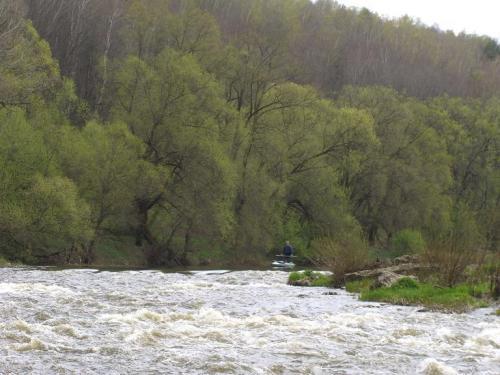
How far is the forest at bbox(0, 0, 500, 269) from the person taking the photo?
35.9 m

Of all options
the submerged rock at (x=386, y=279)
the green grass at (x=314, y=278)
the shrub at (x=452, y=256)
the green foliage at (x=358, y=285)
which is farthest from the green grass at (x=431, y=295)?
the green grass at (x=314, y=278)

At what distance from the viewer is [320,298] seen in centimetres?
2214

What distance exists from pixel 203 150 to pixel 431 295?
24722mm

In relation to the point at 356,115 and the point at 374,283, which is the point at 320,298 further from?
the point at 356,115

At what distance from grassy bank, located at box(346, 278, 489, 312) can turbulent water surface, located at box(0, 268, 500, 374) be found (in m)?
0.74

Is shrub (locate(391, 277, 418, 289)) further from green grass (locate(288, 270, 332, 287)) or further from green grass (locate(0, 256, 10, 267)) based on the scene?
green grass (locate(0, 256, 10, 267))

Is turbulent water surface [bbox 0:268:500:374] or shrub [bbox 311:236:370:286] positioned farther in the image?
shrub [bbox 311:236:370:286]

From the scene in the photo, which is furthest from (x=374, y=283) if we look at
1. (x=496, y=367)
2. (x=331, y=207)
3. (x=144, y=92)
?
(x=331, y=207)

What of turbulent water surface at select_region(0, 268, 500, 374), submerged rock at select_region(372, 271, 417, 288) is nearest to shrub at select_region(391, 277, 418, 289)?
submerged rock at select_region(372, 271, 417, 288)

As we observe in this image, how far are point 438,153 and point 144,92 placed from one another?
31051 millimetres

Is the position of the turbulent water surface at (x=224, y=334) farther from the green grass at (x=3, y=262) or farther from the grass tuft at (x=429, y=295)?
the green grass at (x=3, y=262)

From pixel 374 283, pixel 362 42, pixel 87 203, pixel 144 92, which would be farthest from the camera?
pixel 362 42

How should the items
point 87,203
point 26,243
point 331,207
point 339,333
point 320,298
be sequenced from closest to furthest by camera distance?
point 339,333 < point 320,298 < point 26,243 < point 87,203 < point 331,207

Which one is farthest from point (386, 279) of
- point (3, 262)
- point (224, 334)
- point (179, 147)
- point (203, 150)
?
point (179, 147)
